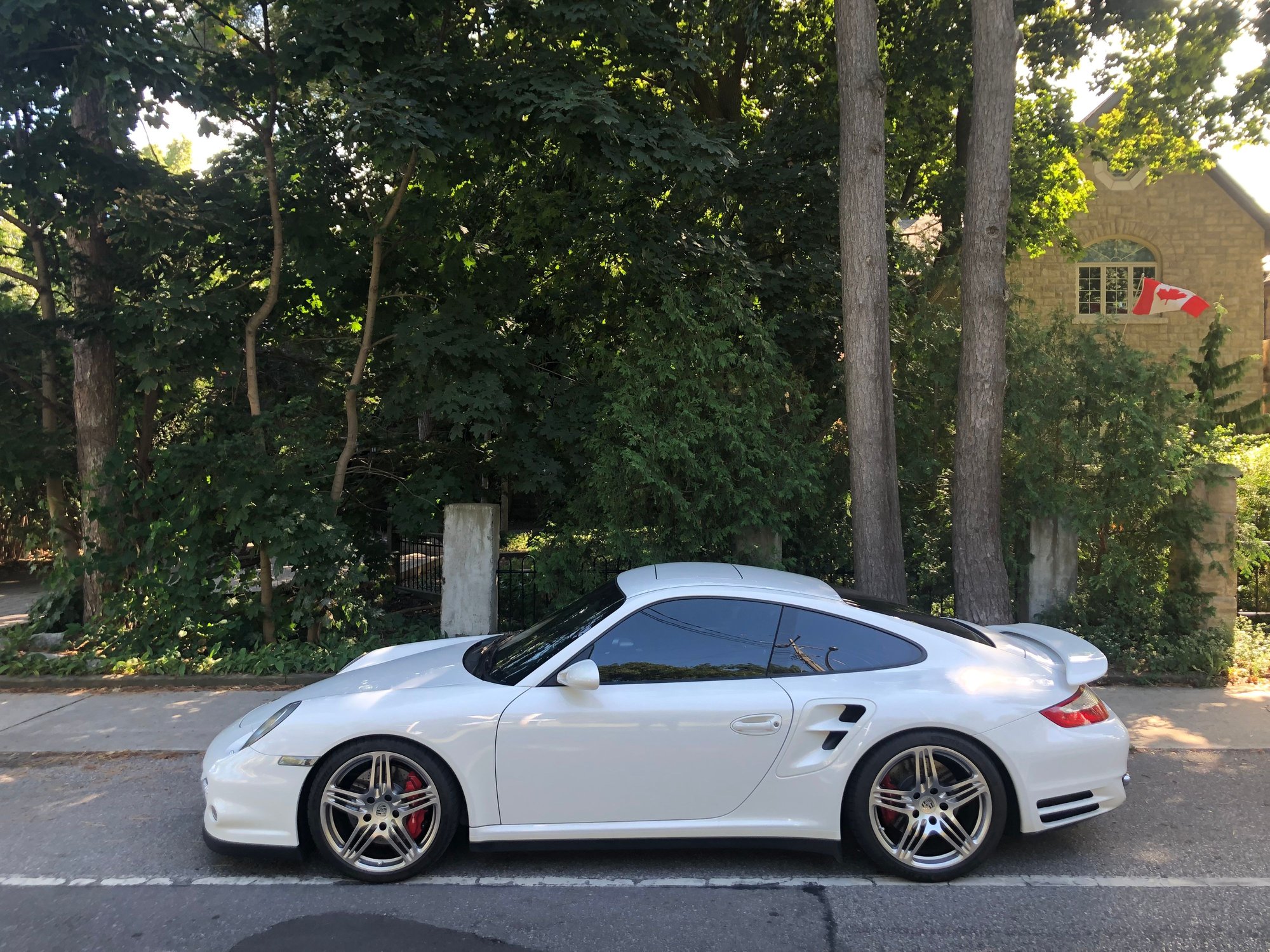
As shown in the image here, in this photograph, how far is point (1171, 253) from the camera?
21984mm

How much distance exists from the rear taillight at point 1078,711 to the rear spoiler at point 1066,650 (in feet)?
0.23

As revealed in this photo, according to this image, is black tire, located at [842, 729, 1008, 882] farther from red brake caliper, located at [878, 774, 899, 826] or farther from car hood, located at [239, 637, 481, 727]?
car hood, located at [239, 637, 481, 727]

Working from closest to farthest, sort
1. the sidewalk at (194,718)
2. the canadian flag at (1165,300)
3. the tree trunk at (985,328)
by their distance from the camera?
the sidewalk at (194,718), the tree trunk at (985,328), the canadian flag at (1165,300)

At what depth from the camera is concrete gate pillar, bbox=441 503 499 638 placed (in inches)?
336

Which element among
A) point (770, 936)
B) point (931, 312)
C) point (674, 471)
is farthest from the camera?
point (931, 312)

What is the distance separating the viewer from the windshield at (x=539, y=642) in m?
4.21

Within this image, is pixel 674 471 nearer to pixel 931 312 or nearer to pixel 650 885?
pixel 931 312

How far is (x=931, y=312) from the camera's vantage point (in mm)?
9305

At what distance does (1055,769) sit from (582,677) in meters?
2.11

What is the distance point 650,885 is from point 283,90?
759 centimetres

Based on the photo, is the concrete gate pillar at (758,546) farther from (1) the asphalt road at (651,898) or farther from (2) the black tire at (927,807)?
(2) the black tire at (927,807)

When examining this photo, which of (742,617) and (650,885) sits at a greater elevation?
(742,617)

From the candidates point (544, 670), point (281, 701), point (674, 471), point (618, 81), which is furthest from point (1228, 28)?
point (281, 701)

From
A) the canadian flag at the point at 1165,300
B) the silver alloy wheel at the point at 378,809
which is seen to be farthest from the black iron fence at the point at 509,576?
the canadian flag at the point at 1165,300
